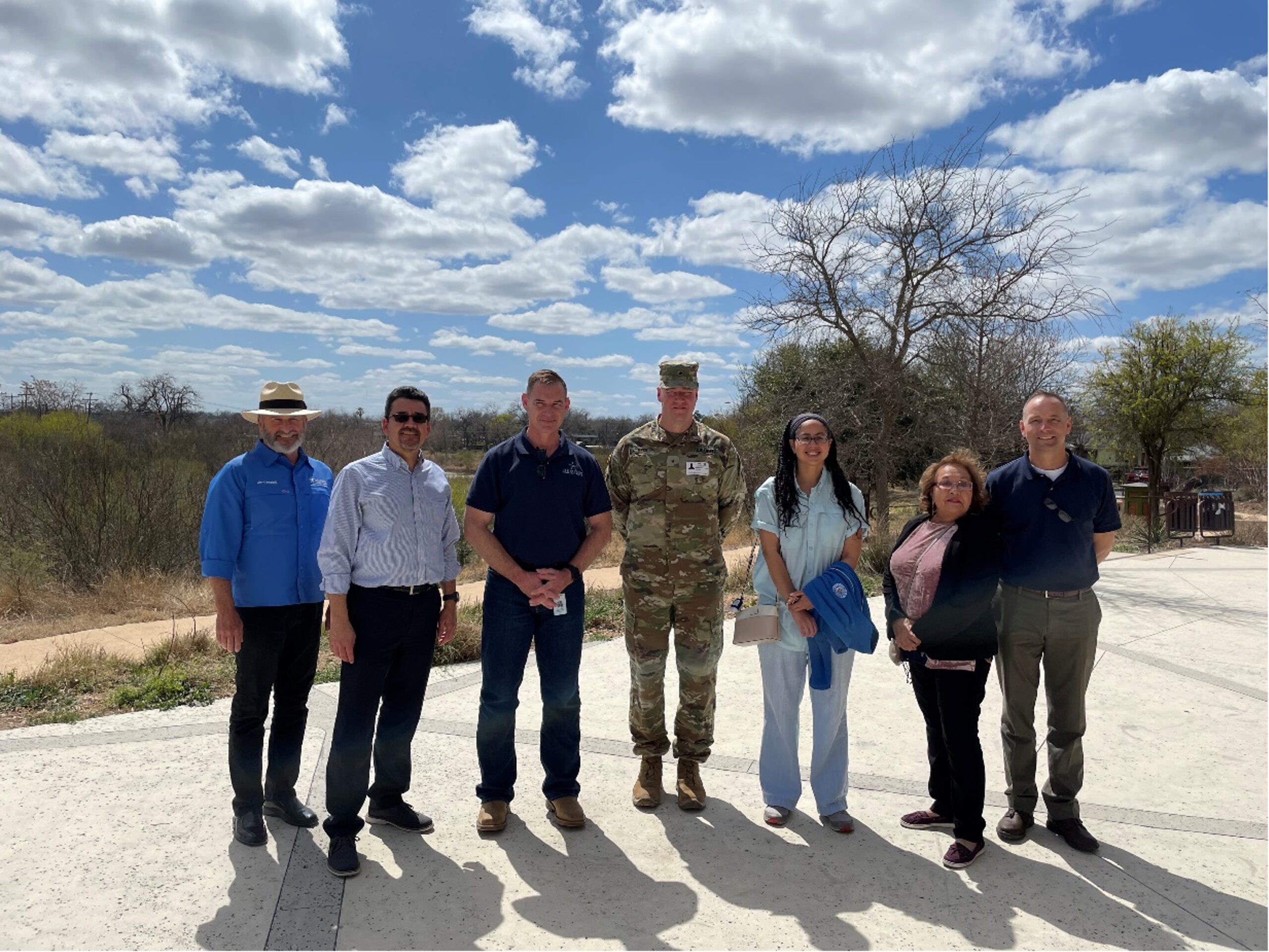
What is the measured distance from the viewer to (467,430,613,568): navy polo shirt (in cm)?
365

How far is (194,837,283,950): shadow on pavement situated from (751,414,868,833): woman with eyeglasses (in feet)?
6.84

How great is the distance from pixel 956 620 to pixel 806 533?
0.75m

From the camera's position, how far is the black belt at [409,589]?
3436 mm


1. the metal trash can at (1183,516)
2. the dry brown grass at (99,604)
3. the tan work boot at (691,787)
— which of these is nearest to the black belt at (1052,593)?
the tan work boot at (691,787)

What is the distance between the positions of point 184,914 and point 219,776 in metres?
1.28

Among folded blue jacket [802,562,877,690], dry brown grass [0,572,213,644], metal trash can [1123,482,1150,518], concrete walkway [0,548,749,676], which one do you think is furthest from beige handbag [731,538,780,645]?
metal trash can [1123,482,1150,518]

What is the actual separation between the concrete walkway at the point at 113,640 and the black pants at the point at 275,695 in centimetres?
305

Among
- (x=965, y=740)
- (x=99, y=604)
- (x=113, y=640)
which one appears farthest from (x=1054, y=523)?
(x=99, y=604)

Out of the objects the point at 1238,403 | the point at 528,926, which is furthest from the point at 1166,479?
the point at 528,926

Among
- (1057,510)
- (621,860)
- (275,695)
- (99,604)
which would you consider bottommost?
(99,604)

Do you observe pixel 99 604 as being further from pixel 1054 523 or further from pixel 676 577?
pixel 1054 523

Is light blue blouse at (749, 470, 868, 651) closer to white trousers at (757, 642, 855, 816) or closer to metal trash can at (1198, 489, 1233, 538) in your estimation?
white trousers at (757, 642, 855, 816)

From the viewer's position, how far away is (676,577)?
12.8 feet

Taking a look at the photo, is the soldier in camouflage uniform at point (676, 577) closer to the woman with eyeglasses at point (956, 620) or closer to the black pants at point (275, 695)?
the woman with eyeglasses at point (956, 620)
